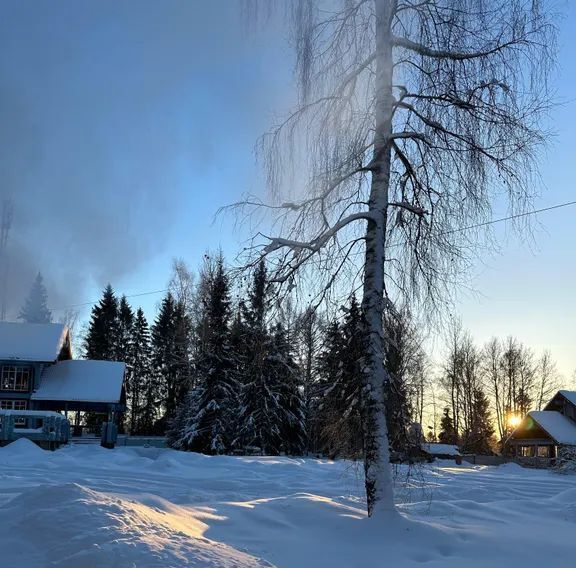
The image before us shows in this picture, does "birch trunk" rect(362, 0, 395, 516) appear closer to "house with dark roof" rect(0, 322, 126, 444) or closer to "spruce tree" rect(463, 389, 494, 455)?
"house with dark roof" rect(0, 322, 126, 444)

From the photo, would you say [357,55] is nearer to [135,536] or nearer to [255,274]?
[255,274]

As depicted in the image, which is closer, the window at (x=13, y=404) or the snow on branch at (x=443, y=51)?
the snow on branch at (x=443, y=51)

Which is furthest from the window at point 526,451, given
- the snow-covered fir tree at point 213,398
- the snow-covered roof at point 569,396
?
the snow-covered fir tree at point 213,398

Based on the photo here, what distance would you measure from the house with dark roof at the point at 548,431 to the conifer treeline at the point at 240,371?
1724cm

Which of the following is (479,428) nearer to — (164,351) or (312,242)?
(164,351)

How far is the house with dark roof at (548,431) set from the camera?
140 ft

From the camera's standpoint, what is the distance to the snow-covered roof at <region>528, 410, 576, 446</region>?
42816 mm

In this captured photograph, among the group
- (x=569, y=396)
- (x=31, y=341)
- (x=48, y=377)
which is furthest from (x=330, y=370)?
(x=569, y=396)

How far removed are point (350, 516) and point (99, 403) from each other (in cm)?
3084

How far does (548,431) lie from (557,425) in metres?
1.64

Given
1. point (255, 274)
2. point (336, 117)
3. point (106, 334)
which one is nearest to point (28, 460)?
point (255, 274)

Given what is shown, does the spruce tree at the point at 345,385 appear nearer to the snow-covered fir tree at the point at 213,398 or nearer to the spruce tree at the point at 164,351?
the snow-covered fir tree at the point at 213,398

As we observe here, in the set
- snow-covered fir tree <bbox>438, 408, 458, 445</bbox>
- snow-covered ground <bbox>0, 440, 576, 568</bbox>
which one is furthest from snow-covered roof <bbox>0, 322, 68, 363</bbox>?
snow-covered fir tree <bbox>438, 408, 458, 445</bbox>

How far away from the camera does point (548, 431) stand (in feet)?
143
